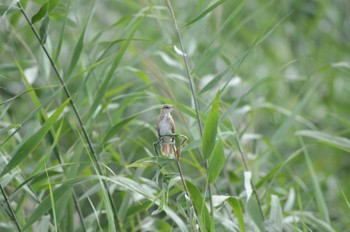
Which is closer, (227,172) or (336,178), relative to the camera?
(227,172)

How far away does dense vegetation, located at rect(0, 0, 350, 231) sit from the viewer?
2104mm

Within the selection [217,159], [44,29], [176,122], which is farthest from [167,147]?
[176,122]

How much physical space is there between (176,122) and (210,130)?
1.60 meters

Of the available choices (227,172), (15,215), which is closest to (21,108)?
(227,172)

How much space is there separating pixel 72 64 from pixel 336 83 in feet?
9.47

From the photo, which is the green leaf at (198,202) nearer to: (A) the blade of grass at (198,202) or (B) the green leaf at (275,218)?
(A) the blade of grass at (198,202)

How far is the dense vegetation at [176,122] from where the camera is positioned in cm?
210

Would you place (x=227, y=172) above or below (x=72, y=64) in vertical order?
below

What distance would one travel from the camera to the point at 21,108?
187 inches

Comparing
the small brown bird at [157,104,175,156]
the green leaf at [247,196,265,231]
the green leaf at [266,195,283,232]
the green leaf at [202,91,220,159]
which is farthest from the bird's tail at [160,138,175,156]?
the green leaf at [266,195,283,232]

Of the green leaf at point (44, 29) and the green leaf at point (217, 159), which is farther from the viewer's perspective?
the green leaf at point (44, 29)

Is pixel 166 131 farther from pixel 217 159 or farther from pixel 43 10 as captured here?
pixel 43 10

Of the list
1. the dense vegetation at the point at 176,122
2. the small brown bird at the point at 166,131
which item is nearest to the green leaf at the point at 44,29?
the dense vegetation at the point at 176,122

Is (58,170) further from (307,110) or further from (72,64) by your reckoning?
(307,110)
